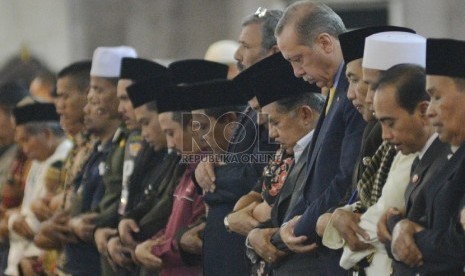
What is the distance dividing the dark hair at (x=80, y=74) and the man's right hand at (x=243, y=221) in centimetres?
331

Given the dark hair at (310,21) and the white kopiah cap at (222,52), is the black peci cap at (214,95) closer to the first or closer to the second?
the dark hair at (310,21)

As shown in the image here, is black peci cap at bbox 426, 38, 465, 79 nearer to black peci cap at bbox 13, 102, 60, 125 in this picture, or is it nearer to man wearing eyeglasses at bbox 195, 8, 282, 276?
man wearing eyeglasses at bbox 195, 8, 282, 276

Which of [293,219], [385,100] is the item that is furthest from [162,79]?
[385,100]

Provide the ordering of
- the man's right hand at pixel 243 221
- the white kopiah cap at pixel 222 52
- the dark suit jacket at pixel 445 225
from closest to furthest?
the dark suit jacket at pixel 445 225
the man's right hand at pixel 243 221
the white kopiah cap at pixel 222 52

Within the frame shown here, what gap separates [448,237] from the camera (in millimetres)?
6562

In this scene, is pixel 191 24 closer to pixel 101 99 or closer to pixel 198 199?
pixel 101 99

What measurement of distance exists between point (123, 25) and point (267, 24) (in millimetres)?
8962

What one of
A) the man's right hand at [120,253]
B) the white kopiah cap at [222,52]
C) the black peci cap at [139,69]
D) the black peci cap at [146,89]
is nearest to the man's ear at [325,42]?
the black peci cap at [146,89]

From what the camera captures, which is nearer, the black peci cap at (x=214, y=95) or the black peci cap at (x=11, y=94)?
the black peci cap at (x=214, y=95)

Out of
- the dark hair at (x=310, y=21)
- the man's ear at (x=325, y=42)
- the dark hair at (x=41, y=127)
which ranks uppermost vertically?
the dark hair at (x=310, y=21)

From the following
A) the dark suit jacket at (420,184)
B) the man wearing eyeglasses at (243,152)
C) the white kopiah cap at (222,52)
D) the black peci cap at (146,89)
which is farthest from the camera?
the white kopiah cap at (222,52)

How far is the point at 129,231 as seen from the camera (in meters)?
10.0

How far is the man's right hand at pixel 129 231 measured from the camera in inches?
393

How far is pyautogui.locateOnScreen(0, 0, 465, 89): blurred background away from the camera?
54.1ft
